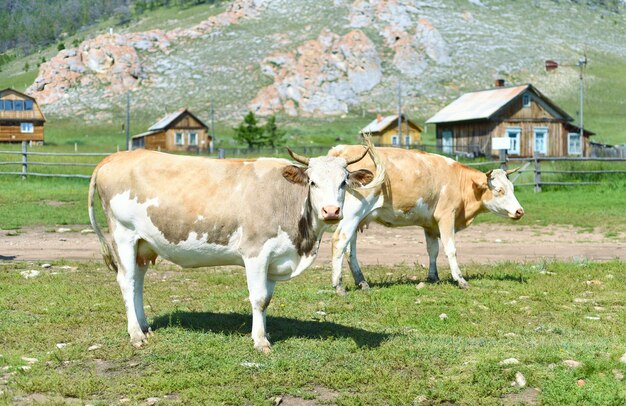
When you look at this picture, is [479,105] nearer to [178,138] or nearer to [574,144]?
[574,144]

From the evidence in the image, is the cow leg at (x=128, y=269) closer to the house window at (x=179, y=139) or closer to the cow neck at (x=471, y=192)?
the cow neck at (x=471, y=192)

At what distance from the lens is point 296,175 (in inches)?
334

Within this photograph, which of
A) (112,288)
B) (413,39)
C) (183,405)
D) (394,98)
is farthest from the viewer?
(413,39)

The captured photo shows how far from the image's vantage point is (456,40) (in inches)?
5512

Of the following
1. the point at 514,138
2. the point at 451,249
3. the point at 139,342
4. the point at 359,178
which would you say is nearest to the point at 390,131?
the point at 514,138

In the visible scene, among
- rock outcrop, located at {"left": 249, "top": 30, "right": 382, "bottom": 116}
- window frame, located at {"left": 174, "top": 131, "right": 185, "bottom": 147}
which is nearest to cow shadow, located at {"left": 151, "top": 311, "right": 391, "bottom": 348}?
window frame, located at {"left": 174, "top": 131, "right": 185, "bottom": 147}

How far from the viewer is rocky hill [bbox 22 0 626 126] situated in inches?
4783

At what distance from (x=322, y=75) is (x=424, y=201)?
381 feet

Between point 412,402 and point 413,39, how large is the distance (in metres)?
136

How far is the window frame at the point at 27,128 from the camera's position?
86.8 metres

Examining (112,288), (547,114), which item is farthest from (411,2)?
(112,288)

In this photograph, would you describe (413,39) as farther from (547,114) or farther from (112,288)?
(112,288)

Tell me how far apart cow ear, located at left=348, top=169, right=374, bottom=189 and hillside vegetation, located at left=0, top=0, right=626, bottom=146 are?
86.6 m

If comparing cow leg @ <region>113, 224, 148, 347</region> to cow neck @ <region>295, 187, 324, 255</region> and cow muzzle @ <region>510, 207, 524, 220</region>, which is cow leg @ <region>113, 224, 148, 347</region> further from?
cow muzzle @ <region>510, 207, 524, 220</region>
